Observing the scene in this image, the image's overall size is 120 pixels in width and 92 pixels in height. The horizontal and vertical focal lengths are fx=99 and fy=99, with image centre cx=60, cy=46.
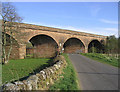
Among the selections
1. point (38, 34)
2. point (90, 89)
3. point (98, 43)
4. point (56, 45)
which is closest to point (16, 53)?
point (38, 34)

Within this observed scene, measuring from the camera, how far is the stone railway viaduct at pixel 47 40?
72.4 feet

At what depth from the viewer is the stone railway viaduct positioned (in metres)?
22.1

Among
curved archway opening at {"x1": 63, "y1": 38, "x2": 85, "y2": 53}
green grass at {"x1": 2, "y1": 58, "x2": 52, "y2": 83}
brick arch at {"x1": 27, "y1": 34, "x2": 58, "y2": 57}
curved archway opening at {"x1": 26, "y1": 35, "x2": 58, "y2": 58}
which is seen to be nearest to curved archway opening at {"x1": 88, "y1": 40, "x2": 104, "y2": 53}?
curved archway opening at {"x1": 63, "y1": 38, "x2": 85, "y2": 53}

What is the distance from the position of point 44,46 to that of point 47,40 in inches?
73.6

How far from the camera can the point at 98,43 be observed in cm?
3775

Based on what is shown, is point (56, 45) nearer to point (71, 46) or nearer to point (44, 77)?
point (71, 46)

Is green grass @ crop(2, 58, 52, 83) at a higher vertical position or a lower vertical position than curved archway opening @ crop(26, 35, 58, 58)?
lower

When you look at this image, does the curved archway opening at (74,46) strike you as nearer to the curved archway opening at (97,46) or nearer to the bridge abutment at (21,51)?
the curved archway opening at (97,46)

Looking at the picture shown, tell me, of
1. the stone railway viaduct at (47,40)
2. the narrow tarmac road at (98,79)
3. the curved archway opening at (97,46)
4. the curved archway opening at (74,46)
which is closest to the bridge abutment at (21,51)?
the stone railway viaduct at (47,40)

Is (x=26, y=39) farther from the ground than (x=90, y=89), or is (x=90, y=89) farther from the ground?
(x=26, y=39)

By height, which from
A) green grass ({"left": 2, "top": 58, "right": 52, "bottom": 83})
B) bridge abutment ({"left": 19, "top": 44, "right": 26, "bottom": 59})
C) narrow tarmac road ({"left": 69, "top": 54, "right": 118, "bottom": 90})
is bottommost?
green grass ({"left": 2, "top": 58, "right": 52, "bottom": 83})

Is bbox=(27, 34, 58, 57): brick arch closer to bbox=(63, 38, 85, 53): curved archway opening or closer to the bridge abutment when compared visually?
the bridge abutment

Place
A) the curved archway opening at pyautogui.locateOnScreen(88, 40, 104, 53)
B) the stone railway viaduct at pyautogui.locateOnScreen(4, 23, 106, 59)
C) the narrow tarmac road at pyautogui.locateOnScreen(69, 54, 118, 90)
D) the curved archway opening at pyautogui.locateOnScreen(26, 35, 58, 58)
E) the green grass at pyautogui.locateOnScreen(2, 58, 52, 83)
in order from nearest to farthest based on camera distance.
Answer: the narrow tarmac road at pyautogui.locateOnScreen(69, 54, 118, 90) → the green grass at pyautogui.locateOnScreen(2, 58, 52, 83) → the stone railway viaduct at pyautogui.locateOnScreen(4, 23, 106, 59) → the curved archway opening at pyautogui.locateOnScreen(26, 35, 58, 58) → the curved archway opening at pyautogui.locateOnScreen(88, 40, 104, 53)

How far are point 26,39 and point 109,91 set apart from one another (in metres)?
21.1
